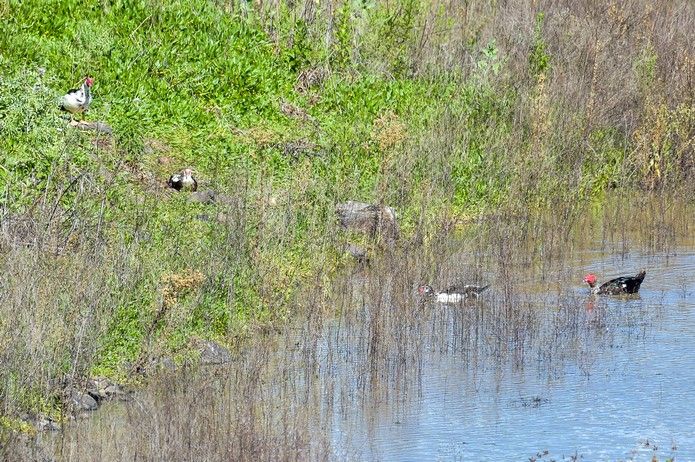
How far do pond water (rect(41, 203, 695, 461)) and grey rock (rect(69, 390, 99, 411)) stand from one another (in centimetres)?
7

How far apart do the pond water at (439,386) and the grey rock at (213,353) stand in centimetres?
14

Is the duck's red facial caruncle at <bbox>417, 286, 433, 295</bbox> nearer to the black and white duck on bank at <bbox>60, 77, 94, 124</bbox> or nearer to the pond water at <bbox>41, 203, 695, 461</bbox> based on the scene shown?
the pond water at <bbox>41, 203, 695, 461</bbox>

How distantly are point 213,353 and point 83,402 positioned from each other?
1162 mm

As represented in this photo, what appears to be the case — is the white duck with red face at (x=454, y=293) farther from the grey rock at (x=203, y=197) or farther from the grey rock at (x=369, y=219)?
the grey rock at (x=203, y=197)

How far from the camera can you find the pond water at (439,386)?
281 inches

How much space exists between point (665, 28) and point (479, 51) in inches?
93.5

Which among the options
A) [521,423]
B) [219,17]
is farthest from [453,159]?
[521,423]

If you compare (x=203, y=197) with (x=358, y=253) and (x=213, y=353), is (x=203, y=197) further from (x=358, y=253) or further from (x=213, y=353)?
(x=213, y=353)

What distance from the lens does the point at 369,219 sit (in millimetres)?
11969

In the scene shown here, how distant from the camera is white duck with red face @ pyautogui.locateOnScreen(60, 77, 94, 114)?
41.6 feet

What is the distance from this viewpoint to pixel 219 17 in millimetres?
15562

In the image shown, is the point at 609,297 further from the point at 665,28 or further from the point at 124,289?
the point at 665,28

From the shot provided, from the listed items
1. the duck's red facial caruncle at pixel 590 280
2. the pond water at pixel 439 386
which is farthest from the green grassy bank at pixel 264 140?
the duck's red facial caruncle at pixel 590 280

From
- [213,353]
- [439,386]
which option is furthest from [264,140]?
[439,386]
